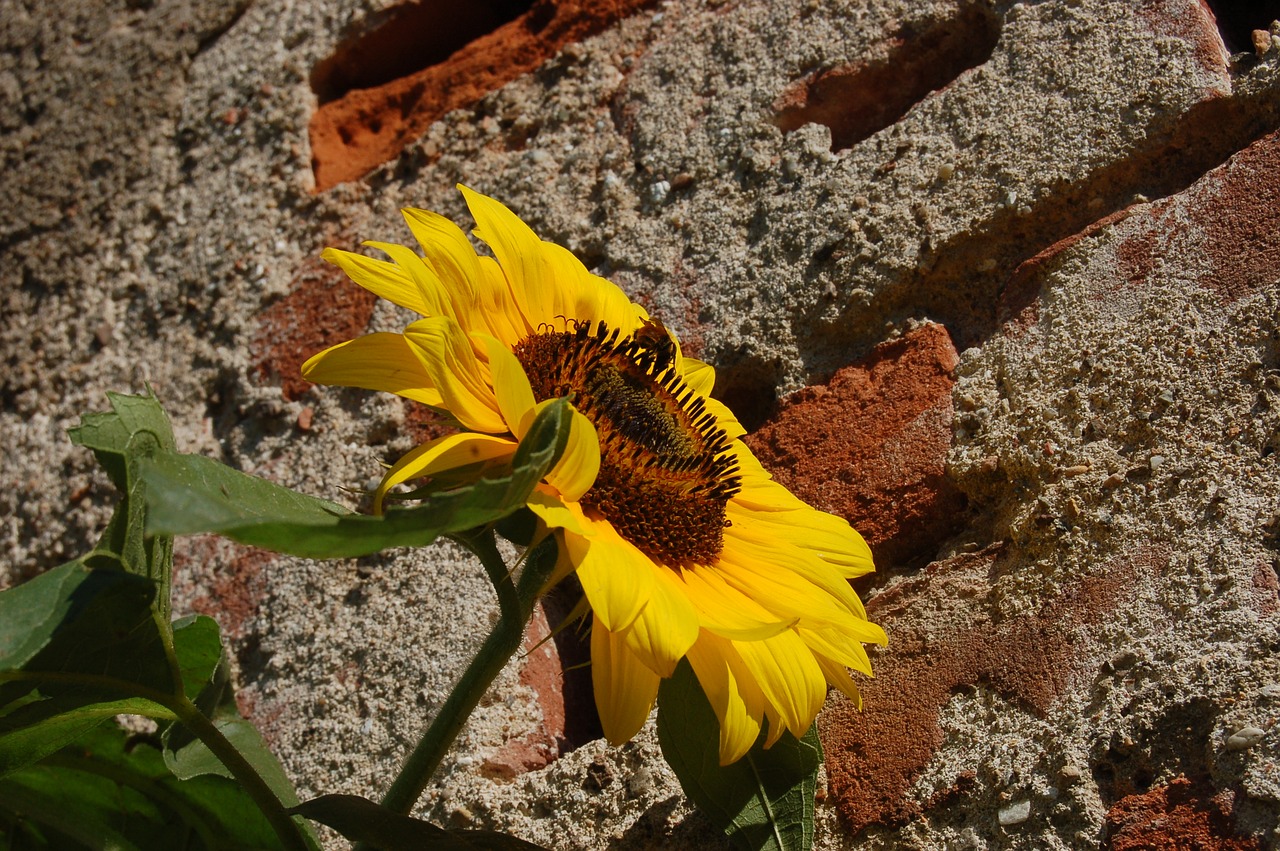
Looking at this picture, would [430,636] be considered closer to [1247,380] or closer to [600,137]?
[600,137]

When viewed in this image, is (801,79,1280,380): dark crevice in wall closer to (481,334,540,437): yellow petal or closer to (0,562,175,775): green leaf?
(481,334,540,437): yellow petal

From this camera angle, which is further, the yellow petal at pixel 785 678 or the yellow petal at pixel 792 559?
the yellow petal at pixel 792 559

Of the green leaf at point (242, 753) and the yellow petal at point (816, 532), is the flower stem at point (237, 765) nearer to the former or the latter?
the green leaf at point (242, 753)

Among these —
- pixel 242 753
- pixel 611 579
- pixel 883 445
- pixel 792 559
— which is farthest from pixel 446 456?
pixel 883 445

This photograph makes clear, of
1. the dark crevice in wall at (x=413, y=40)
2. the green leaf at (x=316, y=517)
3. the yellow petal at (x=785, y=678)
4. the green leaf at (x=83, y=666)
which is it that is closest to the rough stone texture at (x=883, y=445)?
the yellow petal at (x=785, y=678)

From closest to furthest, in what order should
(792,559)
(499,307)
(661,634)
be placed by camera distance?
(661,634) → (792,559) → (499,307)

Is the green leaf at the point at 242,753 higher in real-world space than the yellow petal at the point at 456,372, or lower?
lower

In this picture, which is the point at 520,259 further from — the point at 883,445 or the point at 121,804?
the point at 121,804
